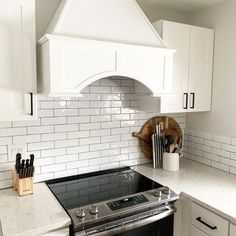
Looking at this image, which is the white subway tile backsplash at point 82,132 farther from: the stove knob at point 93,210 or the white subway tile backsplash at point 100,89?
the stove knob at point 93,210

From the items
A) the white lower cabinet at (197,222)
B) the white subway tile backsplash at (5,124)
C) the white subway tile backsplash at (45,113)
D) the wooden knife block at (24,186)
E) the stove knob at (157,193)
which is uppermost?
the white subway tile backsplash at (45,113)

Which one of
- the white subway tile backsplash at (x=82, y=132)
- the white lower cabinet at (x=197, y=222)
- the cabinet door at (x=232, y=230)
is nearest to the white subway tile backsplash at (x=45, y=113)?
the white subway tile backsplash at (x=82, y=132)

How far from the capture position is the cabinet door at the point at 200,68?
210 cm

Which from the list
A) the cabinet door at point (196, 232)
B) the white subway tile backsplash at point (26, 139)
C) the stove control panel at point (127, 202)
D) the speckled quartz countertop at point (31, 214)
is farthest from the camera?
the white subway tile backsplash at point (26, 139)

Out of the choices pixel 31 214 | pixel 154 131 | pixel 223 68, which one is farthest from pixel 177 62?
pixel 31 214

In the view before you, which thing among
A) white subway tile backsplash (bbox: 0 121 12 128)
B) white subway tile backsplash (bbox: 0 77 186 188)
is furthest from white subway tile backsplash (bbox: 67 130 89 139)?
white subway tile backsplash (bbox: 0 121 12 128)

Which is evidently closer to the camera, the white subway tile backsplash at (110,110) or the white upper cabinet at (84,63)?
the white upper cabinet at (84,63)

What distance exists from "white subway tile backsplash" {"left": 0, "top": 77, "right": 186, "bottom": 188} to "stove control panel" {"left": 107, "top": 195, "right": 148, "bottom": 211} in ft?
1.81

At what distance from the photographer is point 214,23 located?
215 cm

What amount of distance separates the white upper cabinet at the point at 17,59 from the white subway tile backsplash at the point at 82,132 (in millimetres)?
306

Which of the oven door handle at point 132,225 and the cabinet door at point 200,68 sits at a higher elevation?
the cabinet door at point 200,68

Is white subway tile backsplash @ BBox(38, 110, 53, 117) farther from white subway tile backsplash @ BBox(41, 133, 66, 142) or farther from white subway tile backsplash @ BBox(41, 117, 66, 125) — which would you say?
white subway tile backsplash @ BBox(41, 133, 66, 142)

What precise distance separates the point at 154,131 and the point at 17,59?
1357 millimetres

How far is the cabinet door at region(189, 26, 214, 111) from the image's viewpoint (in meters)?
2.10
